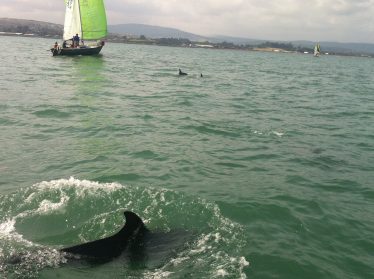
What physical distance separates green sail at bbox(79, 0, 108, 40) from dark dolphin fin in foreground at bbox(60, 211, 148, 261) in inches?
2679

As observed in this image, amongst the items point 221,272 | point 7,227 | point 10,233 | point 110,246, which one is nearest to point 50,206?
point 7,227

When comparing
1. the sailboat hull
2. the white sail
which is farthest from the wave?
the white sail

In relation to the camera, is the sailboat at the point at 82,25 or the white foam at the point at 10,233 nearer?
the white foam at the point at 10,233

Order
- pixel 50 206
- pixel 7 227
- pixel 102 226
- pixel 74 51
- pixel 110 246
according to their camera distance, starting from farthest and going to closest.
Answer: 1. pixel 74 51
2. pixel 50 206
3. pixel 102 226
4. pixel 7 227
5. pixel 110 246

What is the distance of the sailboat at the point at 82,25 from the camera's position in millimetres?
70750

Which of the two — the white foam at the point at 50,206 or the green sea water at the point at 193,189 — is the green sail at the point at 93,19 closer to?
the green sea water at the point at 193,189

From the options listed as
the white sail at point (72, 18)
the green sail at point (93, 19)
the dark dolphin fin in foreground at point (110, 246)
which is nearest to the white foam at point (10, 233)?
the dark dolphin fin in foreground at point (110, 246)

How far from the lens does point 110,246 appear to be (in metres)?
8.82

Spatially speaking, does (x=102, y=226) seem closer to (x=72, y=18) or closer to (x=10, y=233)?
(x=10, y=233)

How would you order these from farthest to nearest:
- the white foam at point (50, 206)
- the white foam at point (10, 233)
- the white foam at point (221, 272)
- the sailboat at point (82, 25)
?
the sailboat at point (82, 25) → the white foam at point (50, 206) → the white foam at point (10, 233) → the white foam at point (221, 272)

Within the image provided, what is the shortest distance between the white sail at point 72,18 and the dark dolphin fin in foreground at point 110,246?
2686 inches

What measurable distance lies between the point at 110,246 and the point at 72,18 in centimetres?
6919

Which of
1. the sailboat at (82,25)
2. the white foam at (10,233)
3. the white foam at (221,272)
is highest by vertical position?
the sailboat at (82,25)

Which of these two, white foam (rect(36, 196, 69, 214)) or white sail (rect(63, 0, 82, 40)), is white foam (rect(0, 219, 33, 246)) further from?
white sail (rect(63, 0, 82, 40))
